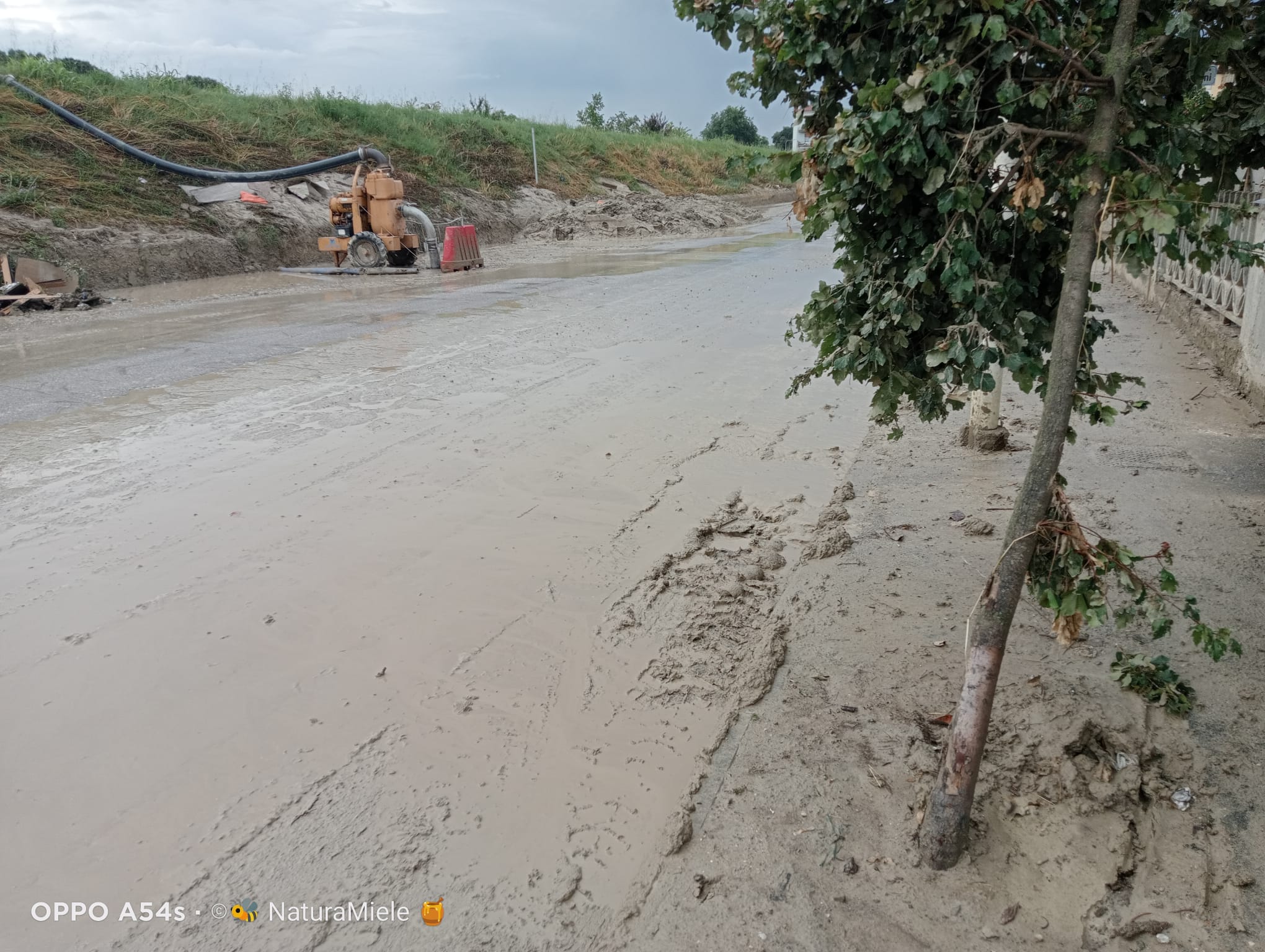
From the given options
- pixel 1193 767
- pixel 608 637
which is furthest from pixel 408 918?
pixel 1193 767

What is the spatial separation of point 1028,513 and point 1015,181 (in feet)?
3.47

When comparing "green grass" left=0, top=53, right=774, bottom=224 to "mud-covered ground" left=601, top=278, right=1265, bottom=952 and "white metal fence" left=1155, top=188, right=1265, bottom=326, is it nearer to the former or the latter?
"white metal fence" left=1155, top=188, right=1265, bottom=326

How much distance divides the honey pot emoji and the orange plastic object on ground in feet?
57.0

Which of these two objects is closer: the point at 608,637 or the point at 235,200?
the point at 608,637

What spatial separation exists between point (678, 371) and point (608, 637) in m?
5.11

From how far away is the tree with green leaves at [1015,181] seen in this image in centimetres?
242

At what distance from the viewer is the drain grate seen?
5.84 m

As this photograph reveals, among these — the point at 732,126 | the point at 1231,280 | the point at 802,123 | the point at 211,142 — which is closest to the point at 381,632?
the point at 802,123

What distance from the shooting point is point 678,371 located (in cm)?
877

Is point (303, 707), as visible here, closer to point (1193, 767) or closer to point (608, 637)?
point (608, 637)

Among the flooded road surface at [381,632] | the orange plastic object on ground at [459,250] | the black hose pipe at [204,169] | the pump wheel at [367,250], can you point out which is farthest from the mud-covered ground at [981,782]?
the black hose pipe at [204,169]

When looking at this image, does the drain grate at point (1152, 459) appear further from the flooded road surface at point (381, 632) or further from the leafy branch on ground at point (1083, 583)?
the leafy branch on ground at point (1083, 583)

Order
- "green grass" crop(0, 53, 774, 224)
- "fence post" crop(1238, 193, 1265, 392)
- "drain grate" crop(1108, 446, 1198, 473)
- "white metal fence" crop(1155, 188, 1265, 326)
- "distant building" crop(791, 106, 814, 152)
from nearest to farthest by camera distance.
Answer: "distant building" crop(791, 106, 814, 152) < "drain grate" crop(1108, 446, 1198, 473) < "fence post" crop(1238, 193, 1265, 392) < "white metal fence" crop(1155, 188, 1265, 326) < "green grass" crop(0, 53, 774, 224)

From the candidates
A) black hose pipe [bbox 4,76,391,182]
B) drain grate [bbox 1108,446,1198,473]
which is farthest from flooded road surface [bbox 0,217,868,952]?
black hose pipe [bbox 4,76,391,182]
